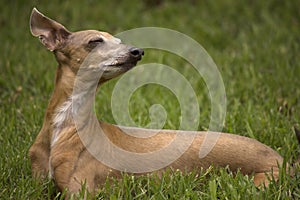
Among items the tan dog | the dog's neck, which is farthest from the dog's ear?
the dog's neck

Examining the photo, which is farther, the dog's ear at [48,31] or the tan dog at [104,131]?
the dog's ear at [48,31]

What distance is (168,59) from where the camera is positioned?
24.6ft

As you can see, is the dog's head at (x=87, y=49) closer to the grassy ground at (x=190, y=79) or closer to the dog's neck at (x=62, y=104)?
the dog's neck at (x=62, y=104)

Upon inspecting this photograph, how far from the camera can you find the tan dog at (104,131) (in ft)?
13.7

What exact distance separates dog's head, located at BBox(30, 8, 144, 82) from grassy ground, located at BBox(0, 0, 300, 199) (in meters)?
0.81

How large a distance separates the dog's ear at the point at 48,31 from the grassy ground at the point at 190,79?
3.13 feet

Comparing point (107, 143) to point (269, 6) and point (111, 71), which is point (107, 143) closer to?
point (111, 71)

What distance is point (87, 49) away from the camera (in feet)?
14.1

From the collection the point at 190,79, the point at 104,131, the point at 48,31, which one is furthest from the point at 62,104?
the point at 190,79

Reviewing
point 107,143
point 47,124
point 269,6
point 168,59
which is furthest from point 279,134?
point 269,6

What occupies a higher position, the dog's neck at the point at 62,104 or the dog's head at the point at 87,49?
the dog's head at the point at 87,49

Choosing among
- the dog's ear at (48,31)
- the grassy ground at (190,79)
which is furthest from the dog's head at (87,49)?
the grassy ground at (190,79)

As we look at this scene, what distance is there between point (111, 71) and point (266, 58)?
3.54m

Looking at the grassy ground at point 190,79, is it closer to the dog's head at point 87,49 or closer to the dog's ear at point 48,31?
the dog's head at point 87,49
